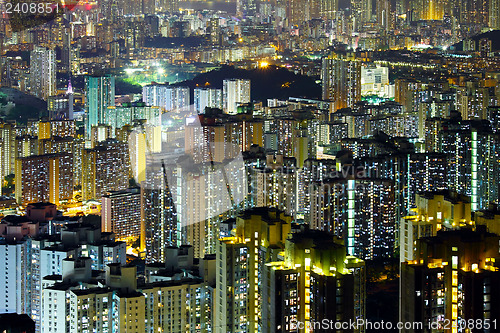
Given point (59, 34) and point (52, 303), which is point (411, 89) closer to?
point (59, 34)

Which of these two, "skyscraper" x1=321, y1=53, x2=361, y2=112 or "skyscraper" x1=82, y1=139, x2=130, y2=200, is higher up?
"skyscraper" x1=321, y1=53, x2=361, y2=112

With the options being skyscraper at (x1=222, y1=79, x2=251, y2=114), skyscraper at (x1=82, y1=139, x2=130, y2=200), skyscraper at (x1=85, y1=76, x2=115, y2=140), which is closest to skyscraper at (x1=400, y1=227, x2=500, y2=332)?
skyscraper at (x1=82, y1=139, x2=130, y2=200)

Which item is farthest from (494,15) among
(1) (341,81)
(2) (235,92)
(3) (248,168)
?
(3) (248,168)

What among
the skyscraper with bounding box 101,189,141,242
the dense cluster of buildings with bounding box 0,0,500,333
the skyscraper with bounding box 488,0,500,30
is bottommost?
the skyscraper with bounding box 101,189,141,242

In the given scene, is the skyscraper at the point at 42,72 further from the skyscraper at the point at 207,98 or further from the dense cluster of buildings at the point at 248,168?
the skyscraper at the point at 207,98

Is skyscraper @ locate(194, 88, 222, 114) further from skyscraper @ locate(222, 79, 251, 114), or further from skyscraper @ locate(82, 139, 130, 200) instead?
skyscraper @ locate(82, 139, 130, 200)

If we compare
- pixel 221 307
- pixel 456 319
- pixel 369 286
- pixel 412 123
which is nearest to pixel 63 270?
pixel 221 307

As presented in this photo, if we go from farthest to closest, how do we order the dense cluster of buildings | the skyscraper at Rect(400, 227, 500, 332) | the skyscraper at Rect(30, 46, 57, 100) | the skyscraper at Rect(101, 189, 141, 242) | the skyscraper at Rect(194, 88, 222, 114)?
the skyscraper at Rect(30, 46, 57, 100) → the skyscraper at Rect(194, 88, 222, 114) → the skyscraper at Rect(101, 189, 141, 242) → the dense cluster of buildings → the skyscraper at Rect(400, 227, 500, 332)
